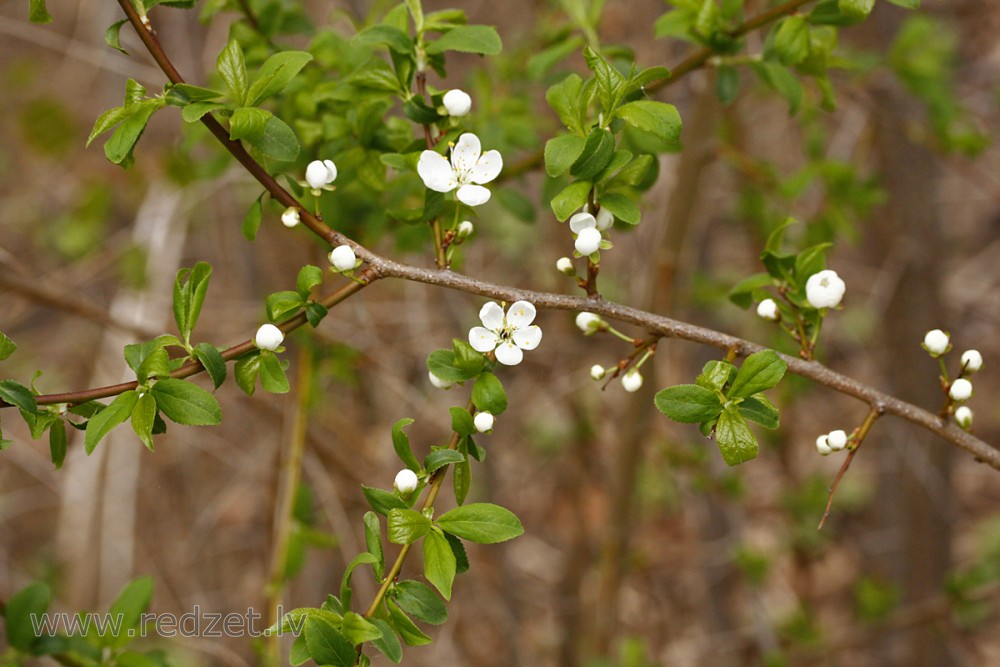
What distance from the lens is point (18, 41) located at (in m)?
5.68

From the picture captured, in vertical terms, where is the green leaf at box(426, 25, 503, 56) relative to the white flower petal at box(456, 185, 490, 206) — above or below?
above

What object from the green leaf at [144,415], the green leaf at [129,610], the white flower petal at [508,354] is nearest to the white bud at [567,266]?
the white flower petal at [508,354]

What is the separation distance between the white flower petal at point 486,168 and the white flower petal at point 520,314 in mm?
197

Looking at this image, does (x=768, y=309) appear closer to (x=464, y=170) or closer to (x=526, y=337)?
(x=526, y=337)

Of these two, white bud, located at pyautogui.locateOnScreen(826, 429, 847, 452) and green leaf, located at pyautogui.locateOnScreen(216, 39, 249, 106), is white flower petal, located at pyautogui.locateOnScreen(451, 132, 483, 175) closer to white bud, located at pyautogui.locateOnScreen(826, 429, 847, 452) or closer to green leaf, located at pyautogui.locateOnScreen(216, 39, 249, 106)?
green leaf, located at pyautogui.locateOnScreen(216, 39, 249, 106)

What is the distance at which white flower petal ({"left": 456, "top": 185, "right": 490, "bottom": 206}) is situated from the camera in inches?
48.8

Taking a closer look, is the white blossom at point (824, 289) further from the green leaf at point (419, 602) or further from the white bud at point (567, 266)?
A: the green leaf at point (419, 602)

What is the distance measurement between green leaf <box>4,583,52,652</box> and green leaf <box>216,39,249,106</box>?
40.1 inches

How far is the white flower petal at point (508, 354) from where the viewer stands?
1.18 metres

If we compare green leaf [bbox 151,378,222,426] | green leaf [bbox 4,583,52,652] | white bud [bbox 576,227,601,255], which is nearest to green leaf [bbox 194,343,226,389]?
green leaf [bbox 151,378,222,426]

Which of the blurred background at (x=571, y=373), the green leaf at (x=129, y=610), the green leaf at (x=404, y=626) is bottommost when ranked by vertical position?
the blurred background at (x=571, y=373)

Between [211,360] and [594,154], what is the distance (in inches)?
22.1

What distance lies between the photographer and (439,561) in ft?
3.60

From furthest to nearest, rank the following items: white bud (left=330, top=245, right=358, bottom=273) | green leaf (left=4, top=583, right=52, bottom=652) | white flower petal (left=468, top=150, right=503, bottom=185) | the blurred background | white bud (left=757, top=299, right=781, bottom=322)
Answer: the blurred background < green leaf (left=4, top=583, right=52, bottom=652) < white bud (left=757, top=299, right=781, bottom=322) < white flower petal (left=468, top=150, right=503, bottom=185) < white bud (left=330, top=245, right=358, bottom=273)
